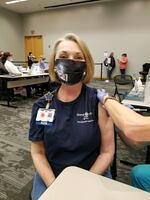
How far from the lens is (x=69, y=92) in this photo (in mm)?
1275

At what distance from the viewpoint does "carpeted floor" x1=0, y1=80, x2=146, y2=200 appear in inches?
79.1

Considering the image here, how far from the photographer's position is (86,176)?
89cm

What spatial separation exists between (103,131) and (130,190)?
44cm

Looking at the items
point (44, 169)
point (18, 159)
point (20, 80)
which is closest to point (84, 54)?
point (44, 169)

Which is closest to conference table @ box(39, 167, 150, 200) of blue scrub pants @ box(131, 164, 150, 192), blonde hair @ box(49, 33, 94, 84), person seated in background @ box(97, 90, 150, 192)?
person seated in background @ box(97, 90, 150, 192)

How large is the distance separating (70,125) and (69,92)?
8.9 inches

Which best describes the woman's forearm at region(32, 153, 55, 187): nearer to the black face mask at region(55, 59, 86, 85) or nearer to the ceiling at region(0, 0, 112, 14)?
the black face mask at region(55, 59, 86, 85)

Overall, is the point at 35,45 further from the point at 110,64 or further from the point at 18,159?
the point at 18,159

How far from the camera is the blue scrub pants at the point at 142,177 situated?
1290mm

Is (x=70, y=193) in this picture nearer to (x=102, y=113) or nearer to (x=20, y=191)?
(x=102, y=113)

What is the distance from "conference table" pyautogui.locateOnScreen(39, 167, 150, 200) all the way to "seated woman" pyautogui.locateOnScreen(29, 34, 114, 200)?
0.29 metres

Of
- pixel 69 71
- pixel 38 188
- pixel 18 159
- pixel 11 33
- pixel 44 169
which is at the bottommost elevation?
pixel 18 159

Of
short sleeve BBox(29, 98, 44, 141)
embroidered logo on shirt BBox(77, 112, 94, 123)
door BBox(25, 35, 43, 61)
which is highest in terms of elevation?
door BBox(25, 35, 43, 61)

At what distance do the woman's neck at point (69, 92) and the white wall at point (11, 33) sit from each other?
11361 millimetres
